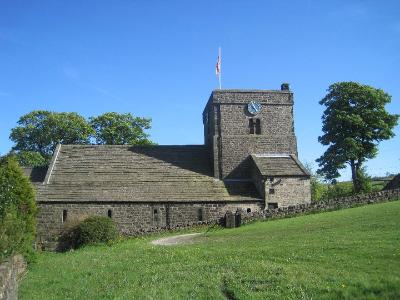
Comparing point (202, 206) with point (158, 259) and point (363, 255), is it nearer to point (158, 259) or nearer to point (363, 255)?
point (158, 259)

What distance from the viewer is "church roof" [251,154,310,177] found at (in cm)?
3594

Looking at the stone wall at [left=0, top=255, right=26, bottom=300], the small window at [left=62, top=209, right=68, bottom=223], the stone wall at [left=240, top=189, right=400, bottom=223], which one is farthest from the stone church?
the stone wall at [left=0, top=255, right=26, bottom=300]

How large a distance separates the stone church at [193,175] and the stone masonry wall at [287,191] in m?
0.08

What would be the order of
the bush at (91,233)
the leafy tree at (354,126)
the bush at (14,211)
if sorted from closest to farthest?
the bush at (14,211), the bush at (91,233), the leafy tree at (354,126)

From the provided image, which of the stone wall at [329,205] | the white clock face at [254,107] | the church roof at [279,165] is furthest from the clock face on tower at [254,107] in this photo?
the stone wall at [329,205]

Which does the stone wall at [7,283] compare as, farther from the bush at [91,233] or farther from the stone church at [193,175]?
the stone church at [193,175]

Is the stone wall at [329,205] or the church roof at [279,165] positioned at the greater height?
the church roof at [279,165]

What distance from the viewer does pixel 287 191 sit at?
1412 inches

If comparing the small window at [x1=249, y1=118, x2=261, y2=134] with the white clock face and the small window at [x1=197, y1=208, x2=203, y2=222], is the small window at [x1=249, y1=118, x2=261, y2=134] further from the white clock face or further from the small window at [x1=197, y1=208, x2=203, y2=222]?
the small window at [x1=197, y1=208, x2=203, y2=222]

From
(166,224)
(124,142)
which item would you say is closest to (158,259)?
(166,224)

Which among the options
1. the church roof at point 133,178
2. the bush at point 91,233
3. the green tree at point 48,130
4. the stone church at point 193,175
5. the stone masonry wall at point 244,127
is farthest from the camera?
the green tree at point 48,130

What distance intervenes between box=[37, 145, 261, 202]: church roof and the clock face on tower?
5.40 m

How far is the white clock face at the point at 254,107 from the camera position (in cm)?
3981

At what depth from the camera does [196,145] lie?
4188 cm
